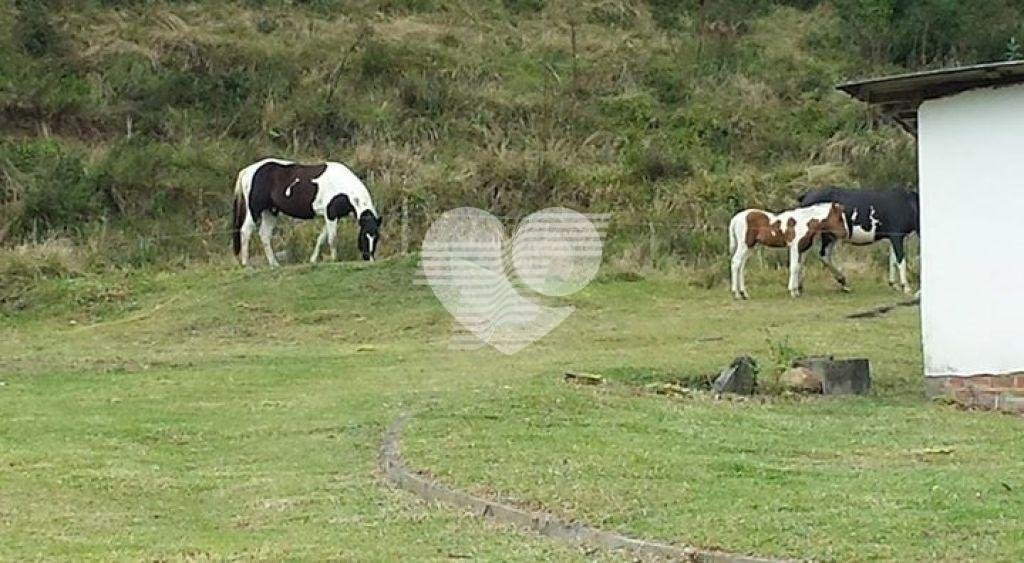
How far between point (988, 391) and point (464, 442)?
4513 mm

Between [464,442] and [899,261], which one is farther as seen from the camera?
[899,261]

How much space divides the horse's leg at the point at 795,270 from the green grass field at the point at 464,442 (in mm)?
1494

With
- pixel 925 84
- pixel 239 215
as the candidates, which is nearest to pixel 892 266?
pixel 239 215

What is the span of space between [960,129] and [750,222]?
33.8 ft

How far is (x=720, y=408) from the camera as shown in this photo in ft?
40.1

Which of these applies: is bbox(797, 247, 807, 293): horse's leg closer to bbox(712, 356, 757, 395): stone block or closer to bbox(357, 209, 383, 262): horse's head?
bbox(357, 209, 383, 262): horse's head

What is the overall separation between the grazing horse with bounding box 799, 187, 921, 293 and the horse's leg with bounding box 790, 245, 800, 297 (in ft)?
2.24

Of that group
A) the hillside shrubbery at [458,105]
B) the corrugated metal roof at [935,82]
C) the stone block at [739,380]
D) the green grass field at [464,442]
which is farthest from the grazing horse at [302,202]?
the corrugated metal roof at [935,82]

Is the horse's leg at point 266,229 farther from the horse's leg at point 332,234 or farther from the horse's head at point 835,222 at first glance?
the horse's head at point 835,222

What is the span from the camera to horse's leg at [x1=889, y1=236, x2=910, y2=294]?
75.3ft

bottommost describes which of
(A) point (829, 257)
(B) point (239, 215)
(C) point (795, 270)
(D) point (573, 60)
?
(C) point (795, 270)

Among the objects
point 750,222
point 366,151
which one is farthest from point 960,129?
point 366,151

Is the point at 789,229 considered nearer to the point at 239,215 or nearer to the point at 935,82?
the point at 239,215

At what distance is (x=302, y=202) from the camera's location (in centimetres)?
2520
